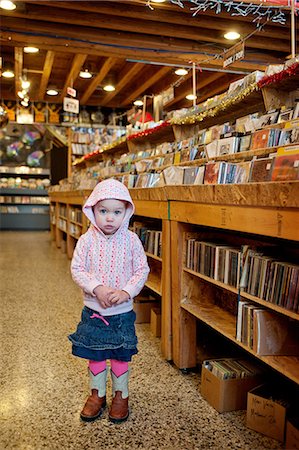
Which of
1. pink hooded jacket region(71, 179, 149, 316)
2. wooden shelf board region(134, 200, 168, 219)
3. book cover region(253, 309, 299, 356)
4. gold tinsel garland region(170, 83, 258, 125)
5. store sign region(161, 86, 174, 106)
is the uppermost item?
store sign region(161, 86, 174, 106)

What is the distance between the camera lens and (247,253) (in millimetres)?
1930

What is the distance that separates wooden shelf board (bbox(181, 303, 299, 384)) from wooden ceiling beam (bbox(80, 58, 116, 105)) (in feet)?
19.3

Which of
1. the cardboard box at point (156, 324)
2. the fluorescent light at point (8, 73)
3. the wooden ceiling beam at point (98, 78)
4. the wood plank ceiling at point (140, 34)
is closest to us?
the cardboard box at point (156, 324)

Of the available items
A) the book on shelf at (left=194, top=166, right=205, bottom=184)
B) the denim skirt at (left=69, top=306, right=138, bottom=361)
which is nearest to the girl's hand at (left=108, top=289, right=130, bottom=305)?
the denim skirt at (left=69, top=306, right=138, bottom=361)

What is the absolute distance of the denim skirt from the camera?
194cm

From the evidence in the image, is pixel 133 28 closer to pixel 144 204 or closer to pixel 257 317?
pixel 144 204

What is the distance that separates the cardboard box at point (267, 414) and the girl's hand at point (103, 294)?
0.75m

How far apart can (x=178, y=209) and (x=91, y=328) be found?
2.90 ft

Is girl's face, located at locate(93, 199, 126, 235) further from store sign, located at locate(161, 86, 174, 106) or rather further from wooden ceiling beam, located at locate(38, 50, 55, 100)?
wooden ceiling beam, located at locate(38, 50, 55, 100)

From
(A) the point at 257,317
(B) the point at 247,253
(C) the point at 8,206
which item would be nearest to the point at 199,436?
(A) the point at 257,317

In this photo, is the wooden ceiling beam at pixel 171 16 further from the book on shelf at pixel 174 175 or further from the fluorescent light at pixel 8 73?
the fluorescent light at pixel 8 73

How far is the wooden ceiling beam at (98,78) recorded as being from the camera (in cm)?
748

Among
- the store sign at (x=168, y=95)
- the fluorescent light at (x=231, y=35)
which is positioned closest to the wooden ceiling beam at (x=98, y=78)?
the store sign at (x=168, y=95)

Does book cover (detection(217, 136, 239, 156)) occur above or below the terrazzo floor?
above
